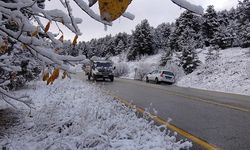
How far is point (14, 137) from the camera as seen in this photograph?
22.0ft

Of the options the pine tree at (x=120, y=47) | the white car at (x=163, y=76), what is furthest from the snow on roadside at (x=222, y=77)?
the pine tree at (x=120, y=47)

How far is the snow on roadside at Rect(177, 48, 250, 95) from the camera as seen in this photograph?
96.8 feet

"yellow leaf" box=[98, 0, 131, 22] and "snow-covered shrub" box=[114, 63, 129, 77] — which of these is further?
"snow-covered shrub" box=[114, 63, 129, 77]

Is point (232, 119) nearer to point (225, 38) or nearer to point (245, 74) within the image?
point (245, 74)

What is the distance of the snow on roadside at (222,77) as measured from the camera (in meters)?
29.5

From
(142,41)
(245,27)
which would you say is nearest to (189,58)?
(245,27)

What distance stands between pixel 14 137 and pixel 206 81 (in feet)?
95.6

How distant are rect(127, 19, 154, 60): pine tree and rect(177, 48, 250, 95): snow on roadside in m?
41.8

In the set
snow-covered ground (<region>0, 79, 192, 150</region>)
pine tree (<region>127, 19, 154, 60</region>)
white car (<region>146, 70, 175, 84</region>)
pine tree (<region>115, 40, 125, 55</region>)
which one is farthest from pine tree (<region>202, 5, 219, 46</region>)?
snow-covered ground (<region>0, 79, 192, 150</region>)

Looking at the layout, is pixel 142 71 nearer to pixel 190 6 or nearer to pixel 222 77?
pixel 222 77

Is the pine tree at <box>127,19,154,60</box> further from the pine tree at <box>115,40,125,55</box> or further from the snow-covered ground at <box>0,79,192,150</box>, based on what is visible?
the snow-covered ground at <box>0,79,192,150</box>

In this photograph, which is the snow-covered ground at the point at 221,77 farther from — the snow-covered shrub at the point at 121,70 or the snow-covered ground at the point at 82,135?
the snow-covered ground at the point at 82,135

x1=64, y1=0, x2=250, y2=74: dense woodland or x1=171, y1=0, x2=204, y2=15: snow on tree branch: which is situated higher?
x1=64, y1=0, x2=250, y2=74: dense woodland

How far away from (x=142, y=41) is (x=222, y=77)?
1953 inches
